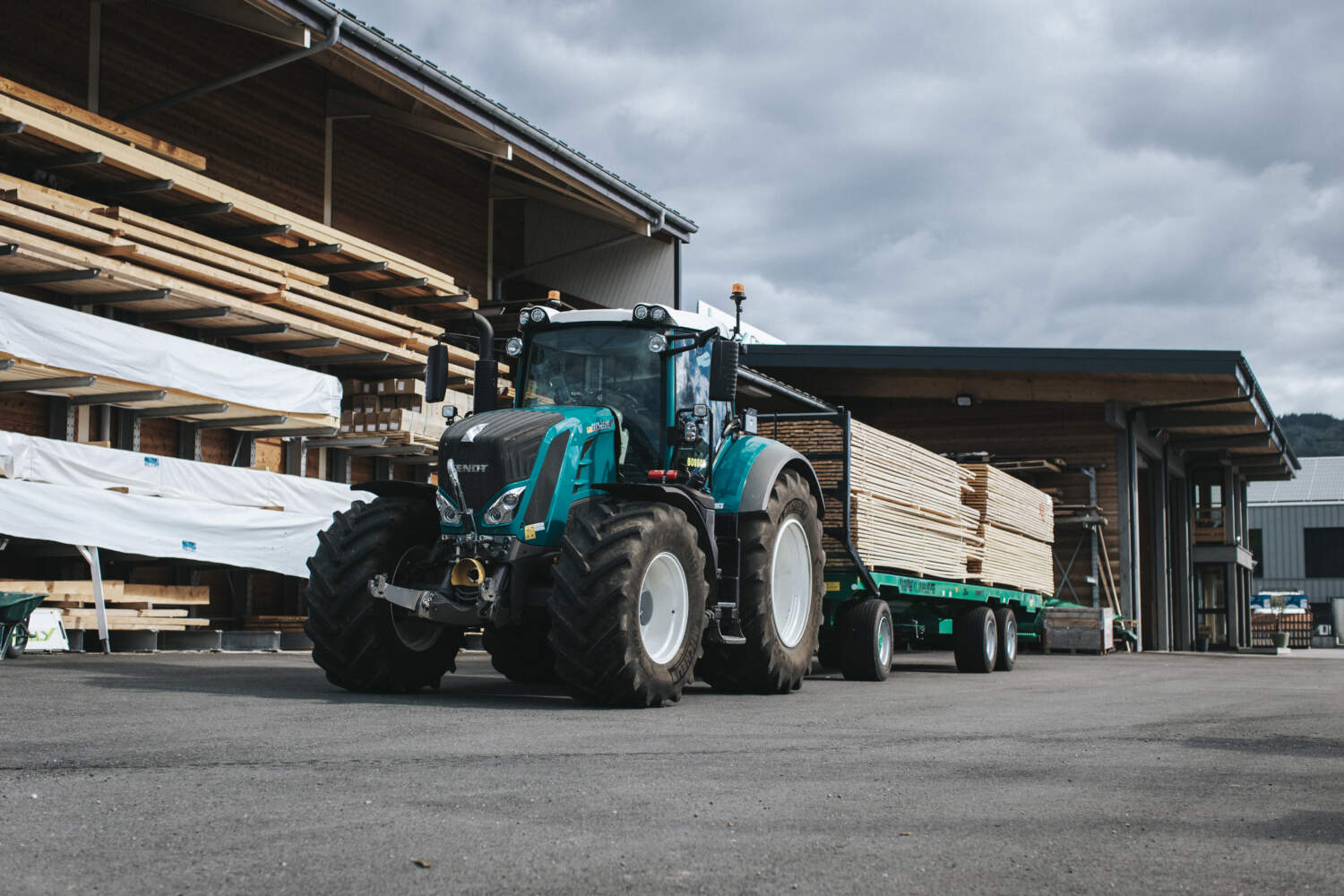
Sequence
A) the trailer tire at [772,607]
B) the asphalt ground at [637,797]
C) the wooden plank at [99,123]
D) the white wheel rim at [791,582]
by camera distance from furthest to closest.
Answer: the wooden plank at [99,123] < the white wheel rim at [791,582] < the trailer tire at [772,607] < the asphalt ground at [637,797]

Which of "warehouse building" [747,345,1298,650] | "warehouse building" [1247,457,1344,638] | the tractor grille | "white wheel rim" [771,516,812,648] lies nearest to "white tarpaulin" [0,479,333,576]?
the tractor grille

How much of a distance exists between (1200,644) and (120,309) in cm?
2947

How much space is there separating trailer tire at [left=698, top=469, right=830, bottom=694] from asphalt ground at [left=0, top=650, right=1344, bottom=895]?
37.6 inches

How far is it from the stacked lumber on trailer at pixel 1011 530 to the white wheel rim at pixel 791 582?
632 centimetres

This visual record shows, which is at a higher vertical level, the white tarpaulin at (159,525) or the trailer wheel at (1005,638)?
the white tarpaulin at (159,525)

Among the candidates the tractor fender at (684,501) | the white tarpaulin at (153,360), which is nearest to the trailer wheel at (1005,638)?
the tractor fender at (684,501)

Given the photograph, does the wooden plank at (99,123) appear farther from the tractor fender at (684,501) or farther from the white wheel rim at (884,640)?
the white wheel rim at (884,640)

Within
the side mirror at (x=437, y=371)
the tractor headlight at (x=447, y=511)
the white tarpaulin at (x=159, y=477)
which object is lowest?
Result: the tractor headlight at (x=447, y=511)

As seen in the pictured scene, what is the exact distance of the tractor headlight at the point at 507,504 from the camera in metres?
9.52

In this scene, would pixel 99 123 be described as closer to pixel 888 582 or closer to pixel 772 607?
pixel 772 607

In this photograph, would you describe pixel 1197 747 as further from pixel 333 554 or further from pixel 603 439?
pixel 333 554

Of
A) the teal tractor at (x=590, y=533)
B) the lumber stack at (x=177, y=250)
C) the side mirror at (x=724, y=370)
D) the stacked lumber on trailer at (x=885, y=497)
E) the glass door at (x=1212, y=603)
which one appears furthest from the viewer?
the glass door at (x=1212, y=603)

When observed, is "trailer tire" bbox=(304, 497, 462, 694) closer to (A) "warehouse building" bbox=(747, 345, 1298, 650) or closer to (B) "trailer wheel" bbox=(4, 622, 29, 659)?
(B) "trailer wheel" bbox=(4, 622, 29, 659)

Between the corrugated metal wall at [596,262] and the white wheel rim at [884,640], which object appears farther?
the corrugated metal wall at [596,262]
